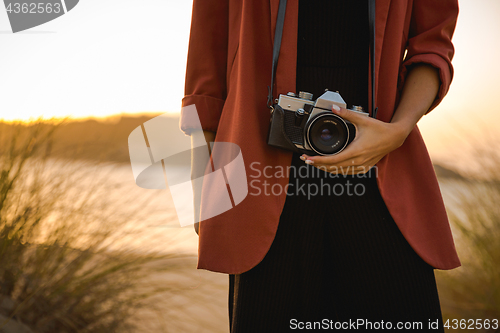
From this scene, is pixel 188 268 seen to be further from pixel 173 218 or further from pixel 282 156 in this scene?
pixel 282 156

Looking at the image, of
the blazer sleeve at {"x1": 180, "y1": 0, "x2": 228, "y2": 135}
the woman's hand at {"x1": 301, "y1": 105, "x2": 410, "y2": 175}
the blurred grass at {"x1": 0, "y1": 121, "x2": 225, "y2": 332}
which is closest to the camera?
the woman's hand at {"x1": 301, "y1": 105, "x2": 410, "y2": 175}

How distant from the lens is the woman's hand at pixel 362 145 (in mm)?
456

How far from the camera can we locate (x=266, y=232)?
1.56ft

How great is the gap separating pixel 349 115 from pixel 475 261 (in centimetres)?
92

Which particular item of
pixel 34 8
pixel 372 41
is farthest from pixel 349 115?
pixel 34 8

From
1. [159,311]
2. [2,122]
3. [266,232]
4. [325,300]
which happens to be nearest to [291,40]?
[266,232]

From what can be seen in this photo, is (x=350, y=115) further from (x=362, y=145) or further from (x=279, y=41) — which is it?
(x=279, y=41)

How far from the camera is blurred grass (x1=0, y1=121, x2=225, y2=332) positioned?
96 cm

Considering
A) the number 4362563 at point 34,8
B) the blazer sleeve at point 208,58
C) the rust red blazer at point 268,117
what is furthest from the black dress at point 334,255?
the number 4362563 at point 34,8

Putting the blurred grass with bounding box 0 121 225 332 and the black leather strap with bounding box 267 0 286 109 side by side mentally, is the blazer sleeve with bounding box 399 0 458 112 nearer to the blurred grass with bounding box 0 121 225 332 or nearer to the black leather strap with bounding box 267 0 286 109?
the black leather strap with bounding box 267 0 286 109

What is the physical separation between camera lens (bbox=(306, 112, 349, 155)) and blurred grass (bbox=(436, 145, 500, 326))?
821mm

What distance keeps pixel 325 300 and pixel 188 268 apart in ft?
2.01

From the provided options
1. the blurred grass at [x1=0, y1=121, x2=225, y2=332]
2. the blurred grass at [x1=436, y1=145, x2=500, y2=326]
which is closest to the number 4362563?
the blurred grass at [x1=0, y1=121, x2=225, y2=332]

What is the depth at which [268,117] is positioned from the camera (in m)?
0.54
